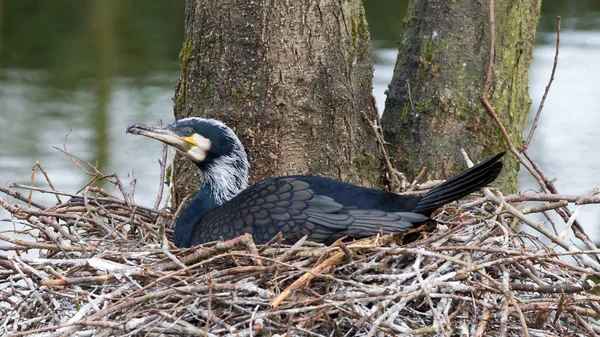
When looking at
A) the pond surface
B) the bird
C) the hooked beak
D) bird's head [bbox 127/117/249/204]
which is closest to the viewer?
the bird

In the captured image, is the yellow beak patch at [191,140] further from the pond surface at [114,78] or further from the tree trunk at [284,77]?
the pond surface at [114,78]

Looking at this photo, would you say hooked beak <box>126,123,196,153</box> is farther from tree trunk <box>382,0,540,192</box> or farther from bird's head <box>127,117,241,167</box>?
tree trunk <box>382,0,540,192</box>

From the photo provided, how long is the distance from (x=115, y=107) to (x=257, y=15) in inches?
289

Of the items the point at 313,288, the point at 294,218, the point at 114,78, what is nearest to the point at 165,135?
the point at 294,218

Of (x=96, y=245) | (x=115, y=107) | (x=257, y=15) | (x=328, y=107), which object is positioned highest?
(x=257, y=15)

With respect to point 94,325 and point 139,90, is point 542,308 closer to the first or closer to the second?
point 94,325

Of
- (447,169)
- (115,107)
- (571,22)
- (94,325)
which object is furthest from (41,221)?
(571,22)

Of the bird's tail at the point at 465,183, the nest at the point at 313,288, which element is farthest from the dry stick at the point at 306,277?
the bird's tail at the point at 465,183

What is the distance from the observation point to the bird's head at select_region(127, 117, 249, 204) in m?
4.32

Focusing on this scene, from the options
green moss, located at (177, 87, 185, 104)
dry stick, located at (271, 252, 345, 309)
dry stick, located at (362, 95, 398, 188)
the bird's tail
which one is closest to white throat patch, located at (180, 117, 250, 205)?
green moss, located at (177, 87, 185, 104)

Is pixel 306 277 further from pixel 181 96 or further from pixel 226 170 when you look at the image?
pixel 181 96

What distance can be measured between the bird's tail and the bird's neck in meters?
1.04

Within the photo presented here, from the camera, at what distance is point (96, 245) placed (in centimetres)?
388

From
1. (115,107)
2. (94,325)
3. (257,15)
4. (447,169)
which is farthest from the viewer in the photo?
(115,107)
